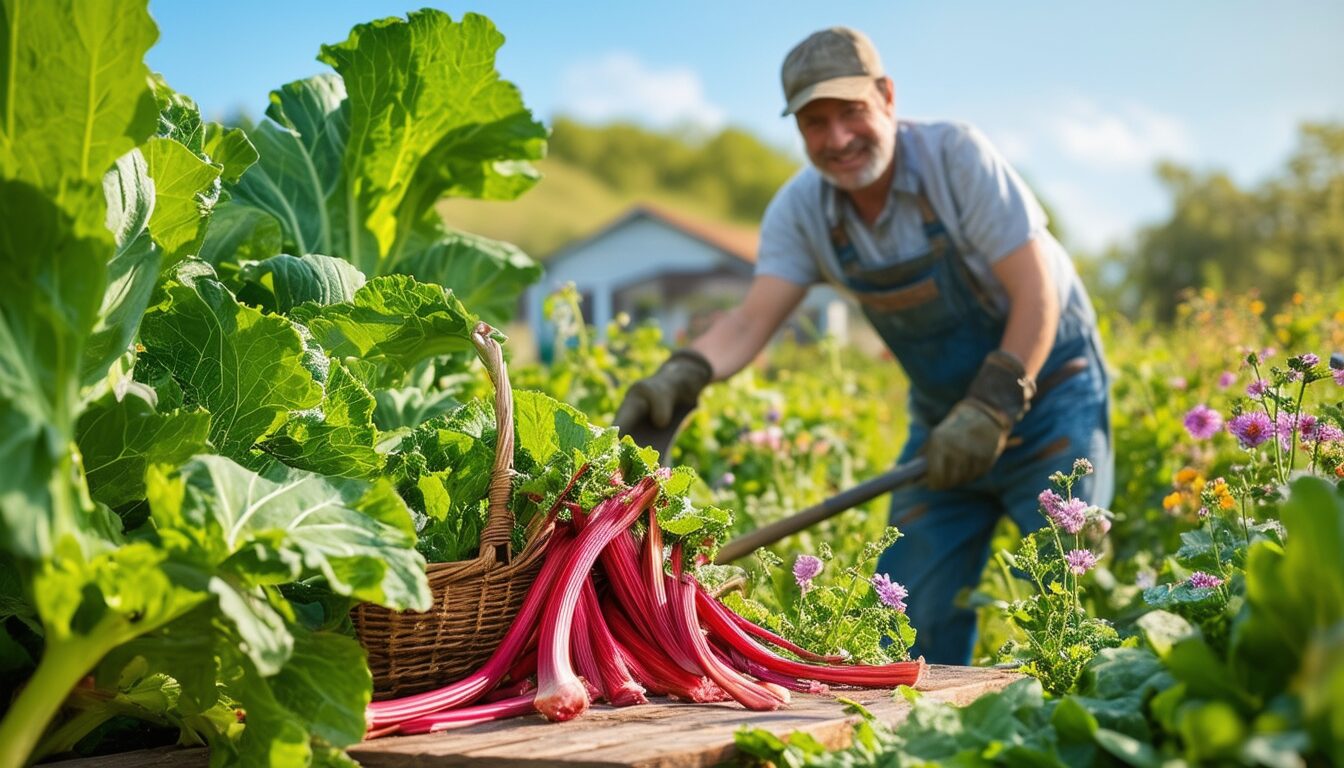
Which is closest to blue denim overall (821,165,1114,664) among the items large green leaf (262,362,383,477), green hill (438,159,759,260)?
large green leaf (262,362,383,477)

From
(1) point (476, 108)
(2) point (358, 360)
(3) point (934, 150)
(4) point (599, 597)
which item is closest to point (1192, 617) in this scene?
(4) point (599, 597)

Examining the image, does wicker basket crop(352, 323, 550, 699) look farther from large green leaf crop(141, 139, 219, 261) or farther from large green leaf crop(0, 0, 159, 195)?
large green leaf crop(0, 0, 159, 195)

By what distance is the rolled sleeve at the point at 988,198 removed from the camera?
4.05 metres

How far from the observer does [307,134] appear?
331 cm

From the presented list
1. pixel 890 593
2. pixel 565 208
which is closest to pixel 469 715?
pixel 890 593

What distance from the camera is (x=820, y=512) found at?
3.74 metres

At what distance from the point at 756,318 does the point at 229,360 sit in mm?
2782

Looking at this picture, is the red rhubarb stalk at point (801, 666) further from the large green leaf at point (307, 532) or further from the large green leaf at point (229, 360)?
the large green leaf at point (229, 360)

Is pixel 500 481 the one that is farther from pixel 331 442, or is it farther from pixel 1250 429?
pixel 1250 429

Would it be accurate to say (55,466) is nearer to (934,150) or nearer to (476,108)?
(476,108)

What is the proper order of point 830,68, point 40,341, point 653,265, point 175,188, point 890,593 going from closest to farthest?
point 40,341 < point 175,188 < point 890,593 < point 830,68 < point 653,265

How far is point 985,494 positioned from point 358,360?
2.85m

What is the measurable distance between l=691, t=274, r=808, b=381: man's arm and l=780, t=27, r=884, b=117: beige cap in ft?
2.47

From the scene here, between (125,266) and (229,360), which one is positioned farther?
(229,360)
